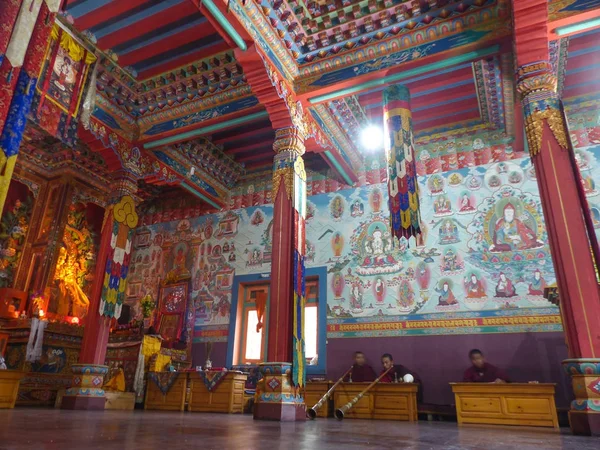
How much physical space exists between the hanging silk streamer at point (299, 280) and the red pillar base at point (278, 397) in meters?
0.16

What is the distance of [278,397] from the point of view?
6.07 metres

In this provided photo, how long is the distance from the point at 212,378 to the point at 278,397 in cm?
271

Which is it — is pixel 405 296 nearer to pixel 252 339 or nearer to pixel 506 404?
pixel 506 404

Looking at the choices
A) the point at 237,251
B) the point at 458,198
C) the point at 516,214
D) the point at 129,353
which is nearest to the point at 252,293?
the point at 237,251

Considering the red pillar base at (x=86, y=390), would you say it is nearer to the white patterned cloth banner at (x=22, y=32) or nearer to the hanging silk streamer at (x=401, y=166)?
the hanging silk streamer at (x=401, y=166)

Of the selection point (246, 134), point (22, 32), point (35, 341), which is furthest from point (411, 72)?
point (35, 341)

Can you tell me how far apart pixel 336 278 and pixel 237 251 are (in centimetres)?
290

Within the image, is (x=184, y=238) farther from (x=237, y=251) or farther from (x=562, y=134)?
(x=562, y=134)

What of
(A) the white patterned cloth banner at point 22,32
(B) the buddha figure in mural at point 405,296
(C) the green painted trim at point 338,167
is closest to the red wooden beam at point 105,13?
(C) the green painted trim at point 338,167

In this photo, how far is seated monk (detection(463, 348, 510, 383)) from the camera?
7.50m

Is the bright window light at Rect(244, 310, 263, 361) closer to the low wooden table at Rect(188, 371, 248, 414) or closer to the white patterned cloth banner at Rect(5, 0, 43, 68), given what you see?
the low wooden table at Rect(188, 371, 248, 414)

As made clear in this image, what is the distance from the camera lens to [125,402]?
27.6 ft

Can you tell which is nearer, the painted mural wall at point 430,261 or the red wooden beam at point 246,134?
the painted mural wall at point 430,261

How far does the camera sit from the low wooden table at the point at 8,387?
21.6 feet
